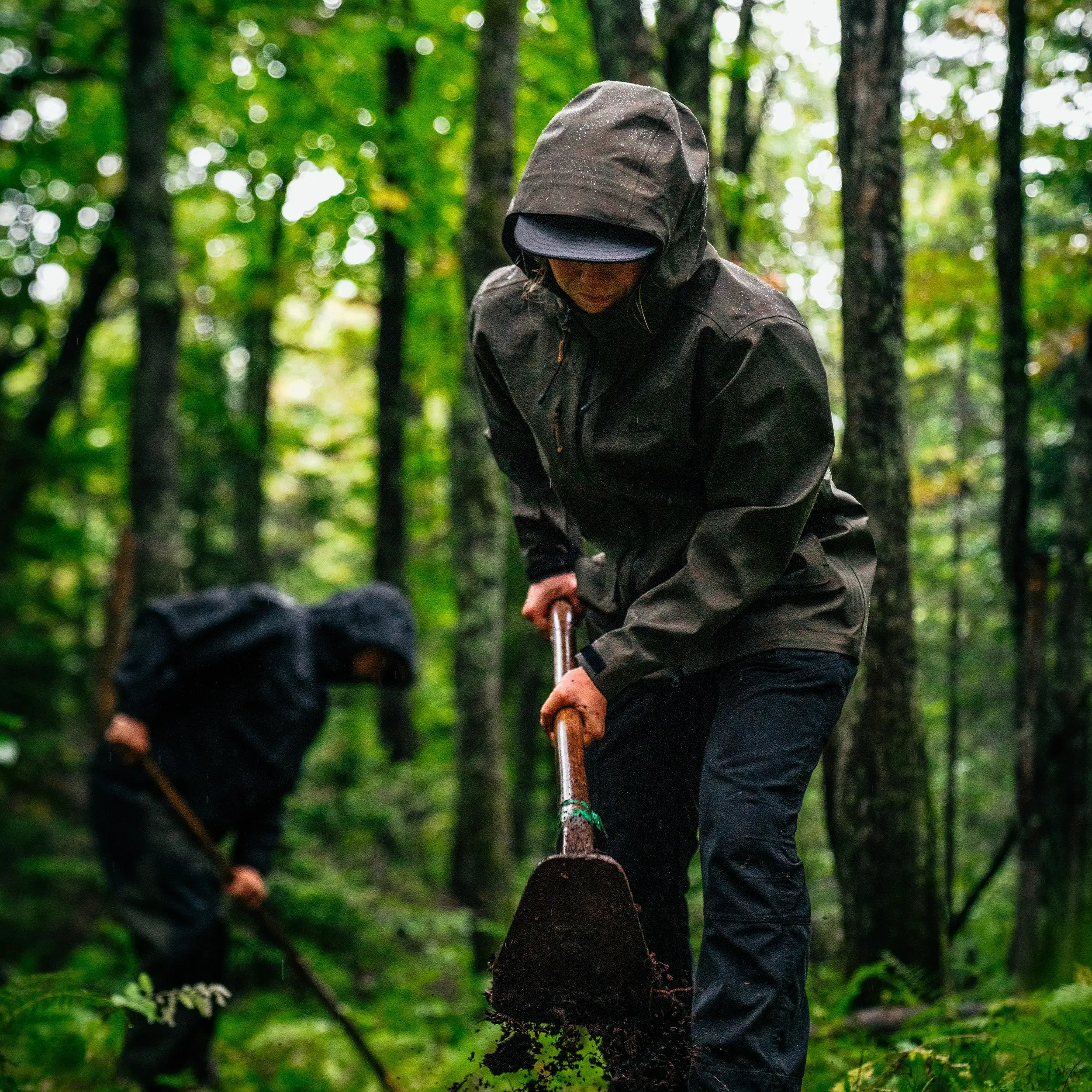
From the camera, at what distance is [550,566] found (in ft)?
12.0

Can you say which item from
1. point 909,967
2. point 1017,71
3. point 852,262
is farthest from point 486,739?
point 1017,71

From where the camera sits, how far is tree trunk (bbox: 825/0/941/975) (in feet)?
14.5

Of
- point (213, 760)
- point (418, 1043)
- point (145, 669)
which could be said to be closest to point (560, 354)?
point (145, 669)

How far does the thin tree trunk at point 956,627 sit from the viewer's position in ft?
22.0

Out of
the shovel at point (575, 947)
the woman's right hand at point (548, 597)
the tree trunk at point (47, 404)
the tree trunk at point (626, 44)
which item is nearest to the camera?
the shovel at point (575, 947)

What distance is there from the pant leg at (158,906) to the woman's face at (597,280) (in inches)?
154

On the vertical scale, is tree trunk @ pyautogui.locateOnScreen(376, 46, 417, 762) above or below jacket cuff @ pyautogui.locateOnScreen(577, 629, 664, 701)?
above

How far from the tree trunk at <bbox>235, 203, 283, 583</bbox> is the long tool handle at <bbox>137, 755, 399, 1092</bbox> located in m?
8.61

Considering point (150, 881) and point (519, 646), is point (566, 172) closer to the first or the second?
point (150, 881)

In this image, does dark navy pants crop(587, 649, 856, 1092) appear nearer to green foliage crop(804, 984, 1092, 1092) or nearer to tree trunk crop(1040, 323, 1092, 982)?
green foliage crop(804, 984, 1092, 1092)

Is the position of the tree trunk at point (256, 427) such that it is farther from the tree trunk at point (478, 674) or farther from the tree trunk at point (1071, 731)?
the tree trunk at point (1071, 731)

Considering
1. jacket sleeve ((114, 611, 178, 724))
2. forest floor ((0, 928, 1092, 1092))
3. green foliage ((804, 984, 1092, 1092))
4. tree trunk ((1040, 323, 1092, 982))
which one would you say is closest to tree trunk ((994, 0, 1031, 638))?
tree trunk ((1040, 323, 1092, 982))

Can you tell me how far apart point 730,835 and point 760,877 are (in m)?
0.11

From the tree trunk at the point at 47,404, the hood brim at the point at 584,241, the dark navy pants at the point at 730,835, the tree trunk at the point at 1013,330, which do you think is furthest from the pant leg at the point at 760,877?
the tree trunk at the point at 47,404
